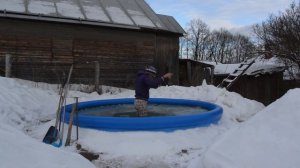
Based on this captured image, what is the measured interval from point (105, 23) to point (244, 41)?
50.6 meters

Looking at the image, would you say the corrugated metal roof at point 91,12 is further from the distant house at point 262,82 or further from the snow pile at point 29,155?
the snow pile at point 29,155

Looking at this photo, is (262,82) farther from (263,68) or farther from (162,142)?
(162,142)

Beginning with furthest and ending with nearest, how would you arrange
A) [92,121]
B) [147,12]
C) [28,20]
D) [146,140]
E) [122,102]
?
[147,12] → [28,20] → [122,102] → [92,121] → [146,140]

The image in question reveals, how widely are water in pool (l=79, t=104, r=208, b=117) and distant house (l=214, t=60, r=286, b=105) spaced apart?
10466 millimetres

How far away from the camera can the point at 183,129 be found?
793cm

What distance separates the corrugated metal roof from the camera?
51.1ft

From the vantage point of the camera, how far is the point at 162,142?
23.2ft

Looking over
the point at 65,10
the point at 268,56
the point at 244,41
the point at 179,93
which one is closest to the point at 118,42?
the point at 65,10

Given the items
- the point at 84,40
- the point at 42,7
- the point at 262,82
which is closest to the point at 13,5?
the point at 42,7

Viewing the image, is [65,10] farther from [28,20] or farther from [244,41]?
[244,41]

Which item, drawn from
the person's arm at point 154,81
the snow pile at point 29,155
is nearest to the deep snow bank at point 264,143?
the snow pile at point 29,155

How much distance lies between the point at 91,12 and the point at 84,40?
4.79ft

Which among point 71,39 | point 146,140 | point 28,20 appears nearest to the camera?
point 146,140

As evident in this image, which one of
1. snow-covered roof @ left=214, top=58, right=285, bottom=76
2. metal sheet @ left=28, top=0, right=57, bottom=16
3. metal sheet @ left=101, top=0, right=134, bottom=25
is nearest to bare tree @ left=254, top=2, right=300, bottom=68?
snow-covered roof @ left=214, top=58, right=285, bottom=76
